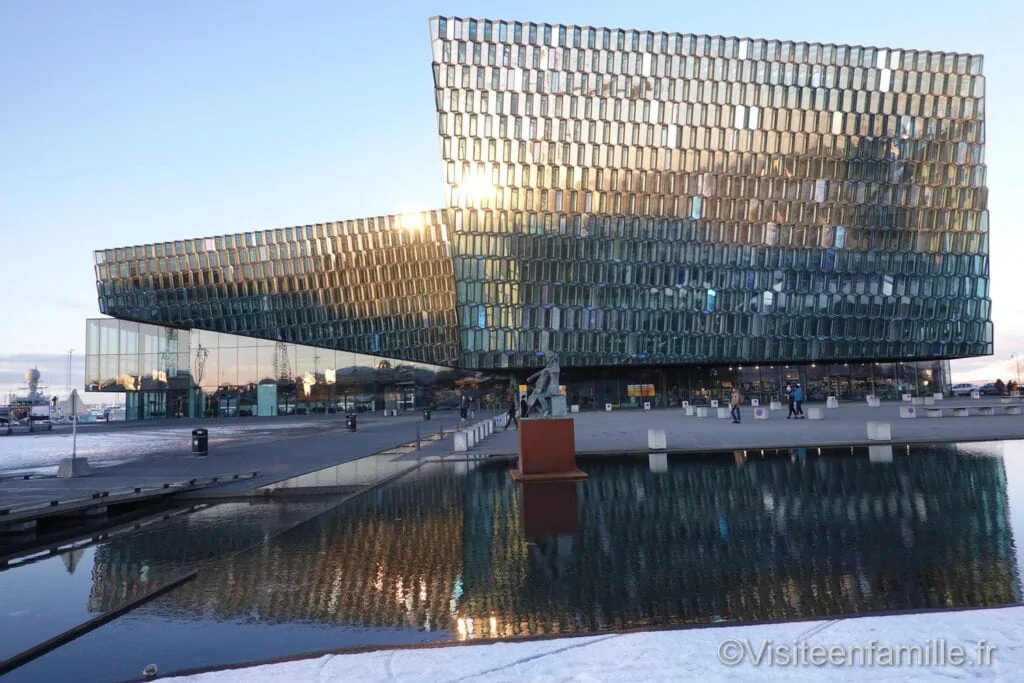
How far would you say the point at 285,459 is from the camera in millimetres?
21766

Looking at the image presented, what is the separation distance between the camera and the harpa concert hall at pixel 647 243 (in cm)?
6425

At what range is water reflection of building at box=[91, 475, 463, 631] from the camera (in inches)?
266

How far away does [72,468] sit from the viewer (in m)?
17.6

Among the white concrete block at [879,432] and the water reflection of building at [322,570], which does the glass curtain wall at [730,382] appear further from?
the water reflection of building at [322,570]

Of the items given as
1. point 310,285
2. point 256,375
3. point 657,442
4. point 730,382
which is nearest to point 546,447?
point 657,442

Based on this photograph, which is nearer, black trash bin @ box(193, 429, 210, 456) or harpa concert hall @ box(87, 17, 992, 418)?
black trash bin @ box(193, 429, 210, 456)

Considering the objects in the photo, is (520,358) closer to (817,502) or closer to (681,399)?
(681,399)

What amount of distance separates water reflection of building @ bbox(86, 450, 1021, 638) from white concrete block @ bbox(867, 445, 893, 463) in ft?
13.9

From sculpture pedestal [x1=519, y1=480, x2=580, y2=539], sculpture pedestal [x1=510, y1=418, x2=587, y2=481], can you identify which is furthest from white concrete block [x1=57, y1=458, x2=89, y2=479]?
sculpture pedestal [x1=519, y1=480, x2=580, y2=539]

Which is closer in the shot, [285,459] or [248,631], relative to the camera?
[248,631]

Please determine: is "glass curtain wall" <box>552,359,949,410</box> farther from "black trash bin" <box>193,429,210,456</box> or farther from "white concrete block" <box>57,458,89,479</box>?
"white concrete block" <box>57,458,89,479</box>

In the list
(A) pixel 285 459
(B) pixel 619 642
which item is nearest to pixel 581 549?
(B) pixel 619 642

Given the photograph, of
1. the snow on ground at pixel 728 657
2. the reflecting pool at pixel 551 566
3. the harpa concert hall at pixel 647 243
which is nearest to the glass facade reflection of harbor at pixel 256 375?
the harpa concert hall at pixel 647 243

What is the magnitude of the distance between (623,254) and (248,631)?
204 ft
